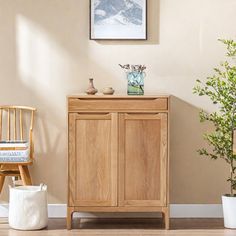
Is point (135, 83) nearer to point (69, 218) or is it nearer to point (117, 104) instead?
point (117, 104)

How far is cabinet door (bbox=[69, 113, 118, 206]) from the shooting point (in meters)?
5.06

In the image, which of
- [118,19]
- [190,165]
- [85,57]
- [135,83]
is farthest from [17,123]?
[190,165]

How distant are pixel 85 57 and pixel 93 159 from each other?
89 centimetres

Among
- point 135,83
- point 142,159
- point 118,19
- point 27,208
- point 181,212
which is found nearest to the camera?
point 27,208

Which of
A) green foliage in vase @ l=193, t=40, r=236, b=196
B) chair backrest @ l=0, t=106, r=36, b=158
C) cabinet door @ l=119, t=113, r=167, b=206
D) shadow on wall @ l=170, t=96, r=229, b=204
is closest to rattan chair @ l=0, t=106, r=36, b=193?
chair backrest @ l=0, t=106, r=36, b=158

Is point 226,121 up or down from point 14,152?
up

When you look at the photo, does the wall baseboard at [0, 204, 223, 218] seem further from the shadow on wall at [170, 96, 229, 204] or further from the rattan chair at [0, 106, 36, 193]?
the rattan chair at [0, 106, 36, 193]

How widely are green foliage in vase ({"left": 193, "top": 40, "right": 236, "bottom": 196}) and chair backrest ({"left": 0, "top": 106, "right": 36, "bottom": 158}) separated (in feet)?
4.49

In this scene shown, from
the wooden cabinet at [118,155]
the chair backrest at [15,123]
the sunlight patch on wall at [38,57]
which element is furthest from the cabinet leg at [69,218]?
the sunlight patch on wall at [38,57]

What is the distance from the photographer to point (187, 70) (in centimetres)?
547

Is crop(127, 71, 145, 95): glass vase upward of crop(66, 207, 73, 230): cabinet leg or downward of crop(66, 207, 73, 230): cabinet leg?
upward

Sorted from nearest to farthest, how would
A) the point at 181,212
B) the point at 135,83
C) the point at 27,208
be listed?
1. the point at 27,208
2. the point at 135,83
3. the point at 181,212

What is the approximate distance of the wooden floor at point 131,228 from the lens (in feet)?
16.3

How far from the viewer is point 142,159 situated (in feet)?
16.7
